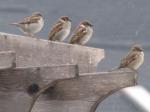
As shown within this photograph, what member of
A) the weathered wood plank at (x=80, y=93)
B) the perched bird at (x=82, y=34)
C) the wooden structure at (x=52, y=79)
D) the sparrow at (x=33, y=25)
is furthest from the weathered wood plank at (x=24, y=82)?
the sparrow at (x=33, y=25)

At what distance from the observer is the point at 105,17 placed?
12.0 m

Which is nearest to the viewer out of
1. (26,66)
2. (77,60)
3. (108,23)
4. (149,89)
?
(26,66)

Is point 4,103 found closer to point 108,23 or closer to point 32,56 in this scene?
point 32,56

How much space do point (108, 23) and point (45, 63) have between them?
7.12m

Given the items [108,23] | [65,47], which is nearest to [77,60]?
[65,47]

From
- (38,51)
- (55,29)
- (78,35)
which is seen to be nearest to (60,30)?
(55,29)

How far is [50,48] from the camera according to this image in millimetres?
5000

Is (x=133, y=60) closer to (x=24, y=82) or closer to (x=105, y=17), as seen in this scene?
(x=24, y=82)

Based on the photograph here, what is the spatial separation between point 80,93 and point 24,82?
73cm

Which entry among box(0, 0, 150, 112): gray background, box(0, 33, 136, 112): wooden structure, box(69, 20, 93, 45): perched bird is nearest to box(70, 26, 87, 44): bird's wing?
box(69, 20, 93, 45): perched bird

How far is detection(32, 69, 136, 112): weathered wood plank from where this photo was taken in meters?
5.02

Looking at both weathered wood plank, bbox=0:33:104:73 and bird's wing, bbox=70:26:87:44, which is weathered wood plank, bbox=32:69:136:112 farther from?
bird's wing, bbox=70:26:87:44

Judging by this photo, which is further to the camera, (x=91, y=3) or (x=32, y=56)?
(x=91, y=3)

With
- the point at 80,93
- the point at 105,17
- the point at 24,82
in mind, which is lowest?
the point at 105,17
